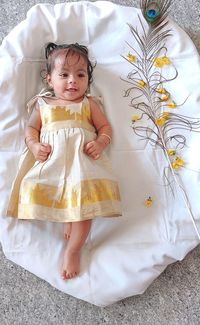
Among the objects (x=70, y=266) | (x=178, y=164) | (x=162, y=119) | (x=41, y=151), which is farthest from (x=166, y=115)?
(x=70, y=266)

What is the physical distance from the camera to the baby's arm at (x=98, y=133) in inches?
42.8

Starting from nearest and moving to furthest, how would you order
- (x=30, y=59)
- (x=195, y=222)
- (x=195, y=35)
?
(x=195, y=222) → (x=30, y=59) → (x=195, y=35)

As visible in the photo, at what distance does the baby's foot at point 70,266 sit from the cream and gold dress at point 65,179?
9cm

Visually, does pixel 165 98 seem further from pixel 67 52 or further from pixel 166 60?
pixel 67 52

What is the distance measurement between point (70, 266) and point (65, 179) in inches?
8.2

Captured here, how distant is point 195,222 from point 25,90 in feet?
1.82

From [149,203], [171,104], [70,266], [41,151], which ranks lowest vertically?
[70,266]

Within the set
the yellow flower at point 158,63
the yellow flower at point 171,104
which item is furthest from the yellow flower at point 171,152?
the yellow flower at point 158,63

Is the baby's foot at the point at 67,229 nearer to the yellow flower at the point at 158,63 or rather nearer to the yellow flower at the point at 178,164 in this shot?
the yellow flower at the point at 178,164

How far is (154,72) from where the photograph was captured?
3.91ft

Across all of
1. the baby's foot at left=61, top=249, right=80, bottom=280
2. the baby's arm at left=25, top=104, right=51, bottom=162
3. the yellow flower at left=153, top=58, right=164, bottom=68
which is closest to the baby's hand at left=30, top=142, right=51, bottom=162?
the baby's arm at left=25, top=104, right=51, bottom=162

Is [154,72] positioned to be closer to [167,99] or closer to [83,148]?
[167,99]

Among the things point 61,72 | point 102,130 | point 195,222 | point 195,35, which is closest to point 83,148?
point 102,130

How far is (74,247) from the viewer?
1.07 m
